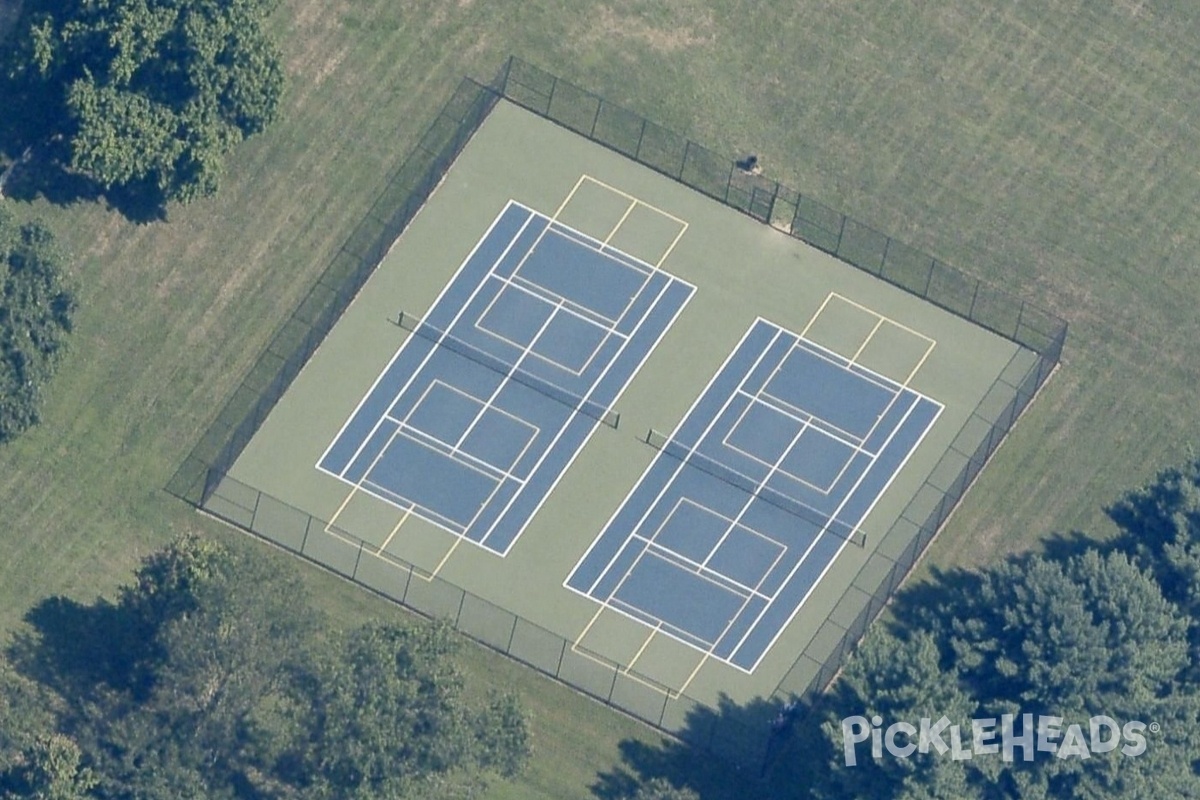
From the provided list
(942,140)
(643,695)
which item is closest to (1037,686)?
(643,695)

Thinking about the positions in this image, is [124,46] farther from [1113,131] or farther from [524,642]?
[1113,131]

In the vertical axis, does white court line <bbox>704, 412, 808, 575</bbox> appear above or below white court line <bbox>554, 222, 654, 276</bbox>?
below

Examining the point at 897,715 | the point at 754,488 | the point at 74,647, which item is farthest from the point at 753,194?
the point at 74,647

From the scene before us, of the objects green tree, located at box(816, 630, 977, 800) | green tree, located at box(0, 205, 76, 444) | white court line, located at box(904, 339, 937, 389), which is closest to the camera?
green tree, located at box(816, 630, 977, 800)

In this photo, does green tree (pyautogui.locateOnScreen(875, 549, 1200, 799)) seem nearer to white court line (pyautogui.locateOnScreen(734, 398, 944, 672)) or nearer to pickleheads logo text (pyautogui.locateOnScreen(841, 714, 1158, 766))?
pickleheads logo text (pyautogui.locateOnScreen(841, 714, 1158, 766))

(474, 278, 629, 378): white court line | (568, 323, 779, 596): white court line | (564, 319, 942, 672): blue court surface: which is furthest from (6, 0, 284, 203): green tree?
(564, 319, 942, 672): blue court surface
